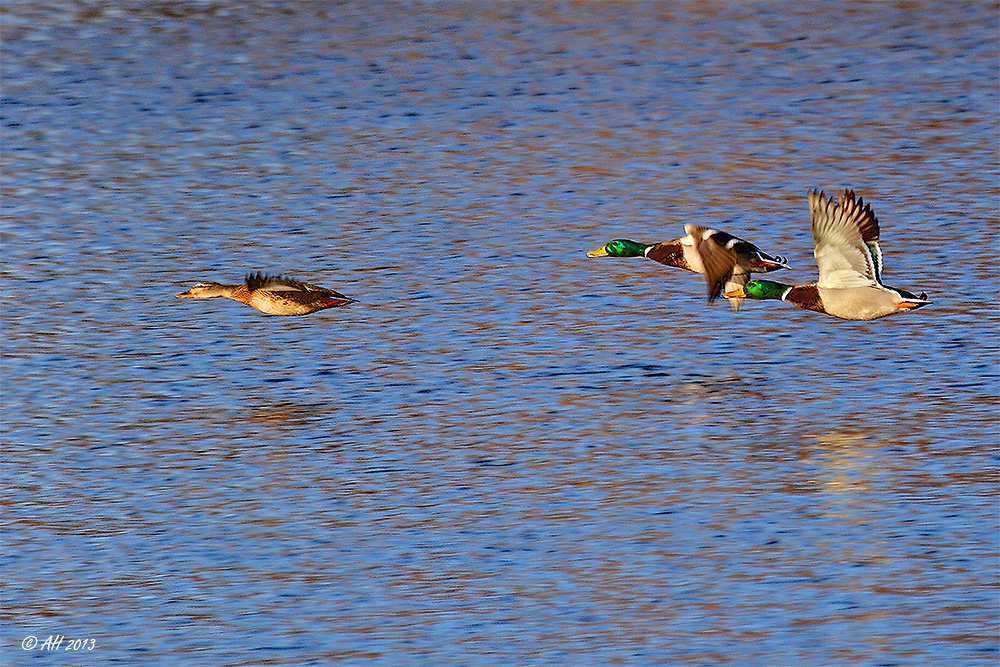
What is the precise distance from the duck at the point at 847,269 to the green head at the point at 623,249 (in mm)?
1704

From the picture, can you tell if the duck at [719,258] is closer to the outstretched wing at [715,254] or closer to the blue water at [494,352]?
the outstretched wing at [715,254]

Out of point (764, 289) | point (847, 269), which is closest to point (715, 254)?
point (764, 289)

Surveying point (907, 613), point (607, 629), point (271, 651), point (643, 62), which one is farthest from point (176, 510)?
point (643, 62)

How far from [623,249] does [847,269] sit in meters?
2.53

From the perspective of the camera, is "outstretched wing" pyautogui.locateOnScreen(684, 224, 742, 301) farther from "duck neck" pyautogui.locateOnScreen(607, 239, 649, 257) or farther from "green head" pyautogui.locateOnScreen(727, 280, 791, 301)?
"duck neck" pyautogui.locateOnScreen(607, 239, 649, 257)

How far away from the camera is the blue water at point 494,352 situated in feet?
32.1

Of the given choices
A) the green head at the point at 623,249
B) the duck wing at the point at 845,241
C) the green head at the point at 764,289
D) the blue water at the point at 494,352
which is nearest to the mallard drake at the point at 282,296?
the blue water at the point at 494,352

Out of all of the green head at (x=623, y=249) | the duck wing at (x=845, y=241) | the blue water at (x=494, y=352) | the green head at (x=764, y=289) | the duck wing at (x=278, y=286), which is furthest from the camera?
the green head at (x=623, y=249)

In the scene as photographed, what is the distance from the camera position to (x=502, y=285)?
1501cm

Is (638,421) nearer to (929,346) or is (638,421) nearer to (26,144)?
(929,346)

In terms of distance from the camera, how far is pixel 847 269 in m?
12.5

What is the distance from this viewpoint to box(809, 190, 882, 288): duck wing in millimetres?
12109

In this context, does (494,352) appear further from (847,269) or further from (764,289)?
(847,269)

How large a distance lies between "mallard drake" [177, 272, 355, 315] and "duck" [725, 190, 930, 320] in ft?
11.3
